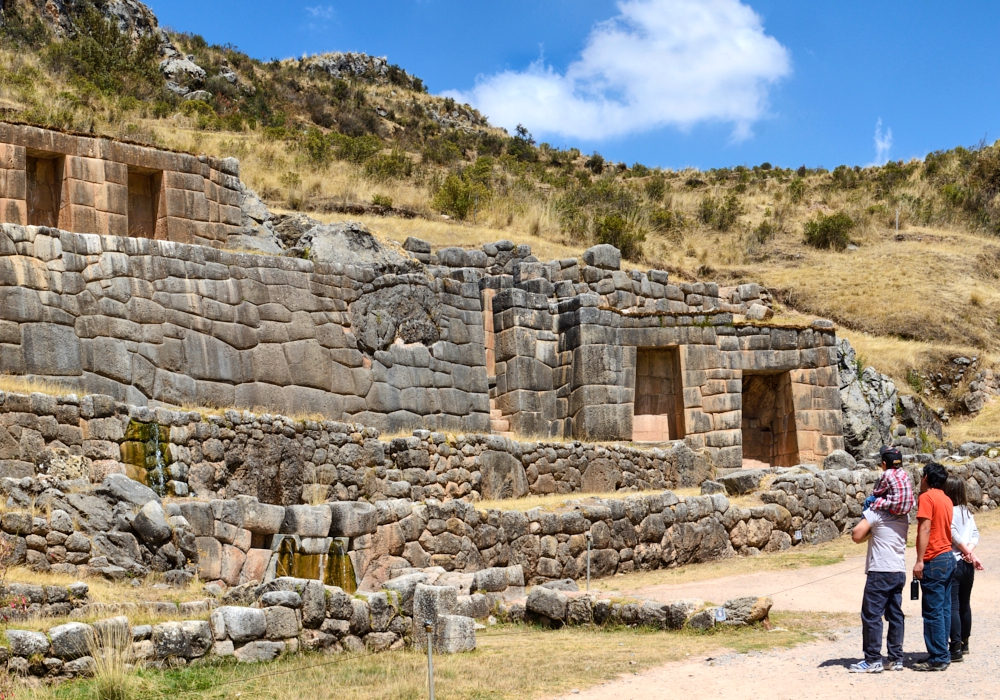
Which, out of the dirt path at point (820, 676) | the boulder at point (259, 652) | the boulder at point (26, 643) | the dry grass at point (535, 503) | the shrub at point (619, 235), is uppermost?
the shrub at point (619, 235)

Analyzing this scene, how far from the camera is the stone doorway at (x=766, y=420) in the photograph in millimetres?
22391

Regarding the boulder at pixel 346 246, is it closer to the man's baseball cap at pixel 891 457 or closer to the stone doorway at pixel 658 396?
the stone doorway at pixel 658 396

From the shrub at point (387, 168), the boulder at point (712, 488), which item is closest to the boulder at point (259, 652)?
the boulder at point (712, 488)

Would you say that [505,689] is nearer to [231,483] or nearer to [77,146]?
[231,483]

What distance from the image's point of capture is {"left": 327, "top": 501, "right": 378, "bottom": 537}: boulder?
11078 millimetres

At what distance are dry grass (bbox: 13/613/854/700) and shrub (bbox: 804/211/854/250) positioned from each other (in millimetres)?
33339

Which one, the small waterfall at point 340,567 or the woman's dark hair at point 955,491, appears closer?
the woman's dark hair at point 955,491

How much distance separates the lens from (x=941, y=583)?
7953mm

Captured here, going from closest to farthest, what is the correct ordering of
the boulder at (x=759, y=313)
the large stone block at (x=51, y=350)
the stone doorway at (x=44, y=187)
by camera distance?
the large stone block at (x=51, y=350) → the stone doorway at (x=44, y=187) → the boulder at (x=759, y=313)

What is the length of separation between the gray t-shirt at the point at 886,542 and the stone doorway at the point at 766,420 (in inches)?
561

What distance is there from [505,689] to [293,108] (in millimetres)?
46580

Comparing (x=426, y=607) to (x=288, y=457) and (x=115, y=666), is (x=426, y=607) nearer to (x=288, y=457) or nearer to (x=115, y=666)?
(x=115, y=666)

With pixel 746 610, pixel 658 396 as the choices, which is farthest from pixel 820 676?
pixel 658 396

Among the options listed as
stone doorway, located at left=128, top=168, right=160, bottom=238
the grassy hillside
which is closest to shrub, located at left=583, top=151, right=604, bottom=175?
the grassy hillside
